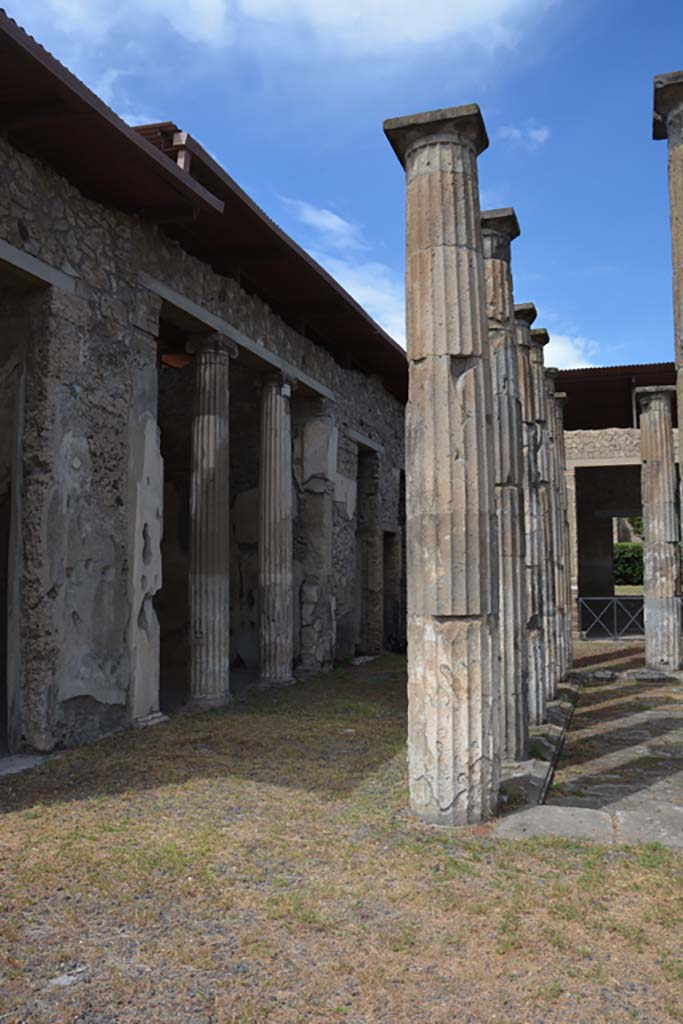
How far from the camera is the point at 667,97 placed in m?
4.43

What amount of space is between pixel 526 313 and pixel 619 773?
4.62m

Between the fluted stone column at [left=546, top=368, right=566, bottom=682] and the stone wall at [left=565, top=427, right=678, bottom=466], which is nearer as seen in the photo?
the fluted stone column at [left=546, top=368, right=566, bottom=682]

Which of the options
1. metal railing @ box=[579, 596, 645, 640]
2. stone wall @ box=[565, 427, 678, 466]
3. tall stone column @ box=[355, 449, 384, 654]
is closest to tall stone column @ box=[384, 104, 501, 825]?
tall stone column @ box=[355, 449, 384, 654]

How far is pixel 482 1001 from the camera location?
270 centimetres

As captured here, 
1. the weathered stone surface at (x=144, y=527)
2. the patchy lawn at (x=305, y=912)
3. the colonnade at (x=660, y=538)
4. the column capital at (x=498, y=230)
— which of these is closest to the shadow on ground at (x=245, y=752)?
the patchy lawn at (x=305, y=912)

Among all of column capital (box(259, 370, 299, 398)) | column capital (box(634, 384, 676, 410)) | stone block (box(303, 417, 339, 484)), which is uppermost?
column capital (box(634, 384, 676, 410))

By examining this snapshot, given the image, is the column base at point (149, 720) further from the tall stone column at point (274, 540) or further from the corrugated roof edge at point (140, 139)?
the corrugated roof edge at point (140, 139)

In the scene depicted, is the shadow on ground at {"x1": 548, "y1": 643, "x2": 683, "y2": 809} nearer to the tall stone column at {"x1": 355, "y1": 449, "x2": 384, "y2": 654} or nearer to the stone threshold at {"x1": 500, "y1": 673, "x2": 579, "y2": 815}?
the stone threshold at {"x1": 500, "y1": 673, "x2": 579, "y2": 815}

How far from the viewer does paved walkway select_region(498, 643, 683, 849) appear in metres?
4.54

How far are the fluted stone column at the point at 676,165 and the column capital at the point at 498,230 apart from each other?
2.29 m

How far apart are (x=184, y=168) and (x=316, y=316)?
4231mm

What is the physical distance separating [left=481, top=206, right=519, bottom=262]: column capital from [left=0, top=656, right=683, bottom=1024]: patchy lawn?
4218mm

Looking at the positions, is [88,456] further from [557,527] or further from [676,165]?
[557,527]

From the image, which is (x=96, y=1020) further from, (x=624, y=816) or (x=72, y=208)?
(x=72, y=208)
